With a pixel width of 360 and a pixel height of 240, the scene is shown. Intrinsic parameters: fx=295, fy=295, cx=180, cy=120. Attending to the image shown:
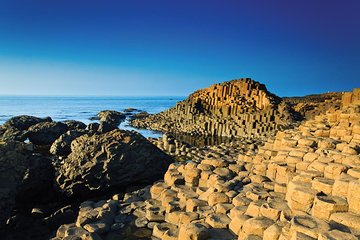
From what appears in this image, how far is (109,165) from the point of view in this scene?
1095 centimetres

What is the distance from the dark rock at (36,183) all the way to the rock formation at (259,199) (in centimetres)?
332

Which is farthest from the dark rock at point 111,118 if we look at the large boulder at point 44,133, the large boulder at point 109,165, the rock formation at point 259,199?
the rock formation at point 259,199

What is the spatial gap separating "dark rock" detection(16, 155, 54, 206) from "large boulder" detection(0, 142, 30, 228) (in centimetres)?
103

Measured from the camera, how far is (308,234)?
→ 179 inches

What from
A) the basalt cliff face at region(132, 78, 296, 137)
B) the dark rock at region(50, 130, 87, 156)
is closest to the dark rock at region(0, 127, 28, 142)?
the dark rock at region(50, 130, 87, 156)

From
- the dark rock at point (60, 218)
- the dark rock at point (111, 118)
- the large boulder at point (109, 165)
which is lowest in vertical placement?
the dark rock at point (111, 118)

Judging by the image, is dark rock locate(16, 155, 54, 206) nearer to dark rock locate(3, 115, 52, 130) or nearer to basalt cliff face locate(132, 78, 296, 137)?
dark rock locate(3, 115, 52, 130)

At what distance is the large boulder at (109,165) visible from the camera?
35.6ft

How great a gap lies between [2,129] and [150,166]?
738 inches

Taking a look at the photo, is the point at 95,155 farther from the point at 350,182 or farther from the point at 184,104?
the point at 184,104

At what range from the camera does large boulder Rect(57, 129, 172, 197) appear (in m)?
10.8

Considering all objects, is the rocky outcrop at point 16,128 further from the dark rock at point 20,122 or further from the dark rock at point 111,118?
the dark rock at point 111,118

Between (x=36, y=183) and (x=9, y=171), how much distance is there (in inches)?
71.2

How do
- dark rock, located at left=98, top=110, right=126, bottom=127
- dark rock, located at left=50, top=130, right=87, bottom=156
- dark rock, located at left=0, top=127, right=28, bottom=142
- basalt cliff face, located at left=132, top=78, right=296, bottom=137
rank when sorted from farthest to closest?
dark rock, located at left=98, top=110, right=126, bottom=127 → basalt cliff face, located at left=132, top=78, right=296, bottom=137 → dark rock, located at left=0, top=127, right=28, bottom=142 → dark rock, located at left=50, top=130, right=87, bottom=156
